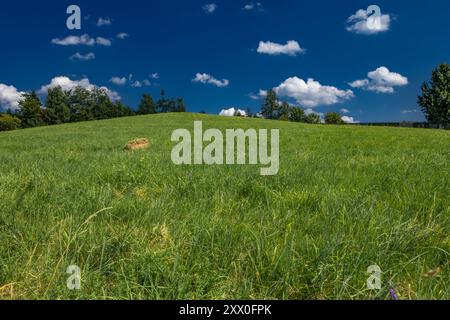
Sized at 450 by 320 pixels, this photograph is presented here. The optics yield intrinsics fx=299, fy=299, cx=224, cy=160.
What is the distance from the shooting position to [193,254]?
2246 mm

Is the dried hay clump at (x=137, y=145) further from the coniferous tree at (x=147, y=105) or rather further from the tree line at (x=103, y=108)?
the coniferous tree at (x=147, y=105)

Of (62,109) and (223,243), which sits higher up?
(62,109)

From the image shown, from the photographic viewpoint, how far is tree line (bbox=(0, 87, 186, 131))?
98.4 meters

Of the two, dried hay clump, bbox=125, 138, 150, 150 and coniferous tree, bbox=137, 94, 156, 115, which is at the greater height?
coniferous tree, bbox=137, 94, 156, 115

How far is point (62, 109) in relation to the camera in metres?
103

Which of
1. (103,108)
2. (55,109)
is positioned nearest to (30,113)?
(55,109)

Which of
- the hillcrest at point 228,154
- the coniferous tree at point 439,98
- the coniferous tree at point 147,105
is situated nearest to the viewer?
the hillcrest at point 228,154

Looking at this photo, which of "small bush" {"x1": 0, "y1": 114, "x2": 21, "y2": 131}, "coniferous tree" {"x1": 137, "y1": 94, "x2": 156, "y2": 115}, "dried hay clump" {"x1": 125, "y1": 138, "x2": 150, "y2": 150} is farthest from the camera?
"coniferous tree" {"x1": 137, "y1": 94, "x2": 156, "y2": 115}

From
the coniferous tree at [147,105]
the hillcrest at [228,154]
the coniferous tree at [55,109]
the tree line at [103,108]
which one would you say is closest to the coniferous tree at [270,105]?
the tree line at [103,108]

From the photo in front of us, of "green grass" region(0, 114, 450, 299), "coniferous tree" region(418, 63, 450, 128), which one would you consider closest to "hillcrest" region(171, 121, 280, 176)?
"green grass" region(0, 114, 450, 299)

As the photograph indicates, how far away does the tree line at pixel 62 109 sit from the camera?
9838cm

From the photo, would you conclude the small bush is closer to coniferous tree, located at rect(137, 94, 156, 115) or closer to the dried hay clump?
coniferous tree, located at rect(137, 94, 156, 115)

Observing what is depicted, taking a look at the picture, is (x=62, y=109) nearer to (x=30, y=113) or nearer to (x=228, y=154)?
(x=30, y=113)
